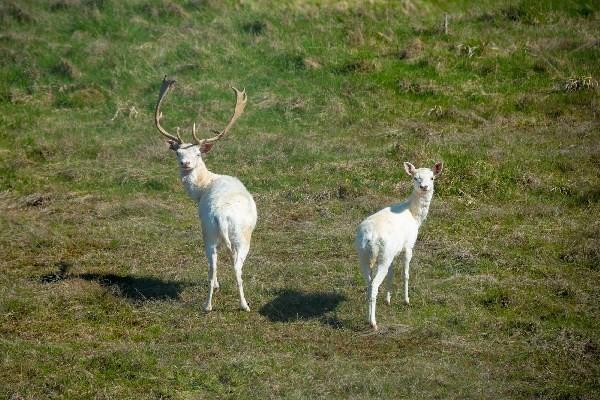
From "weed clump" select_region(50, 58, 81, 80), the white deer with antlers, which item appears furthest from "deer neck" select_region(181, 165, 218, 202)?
"weed clump" select_region(50, 58, 81, 80)

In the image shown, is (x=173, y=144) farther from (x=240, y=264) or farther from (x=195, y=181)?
(x=240, y=264)

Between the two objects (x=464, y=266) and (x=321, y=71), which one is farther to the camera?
(x=321, y=71)

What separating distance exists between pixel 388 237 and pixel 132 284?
4.15 meters

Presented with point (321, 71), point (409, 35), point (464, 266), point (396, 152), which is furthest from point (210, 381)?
point (409, 35)

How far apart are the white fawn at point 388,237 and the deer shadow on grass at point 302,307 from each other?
0.65 meters

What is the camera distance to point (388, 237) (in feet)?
36.9

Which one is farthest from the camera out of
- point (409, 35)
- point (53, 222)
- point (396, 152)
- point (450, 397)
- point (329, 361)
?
point (409, 35)

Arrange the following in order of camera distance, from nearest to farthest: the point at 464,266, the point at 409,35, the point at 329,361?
the point at 329,361
the point at 464,266
the point at 409,35

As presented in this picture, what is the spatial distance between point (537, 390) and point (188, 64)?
1477 centimetres

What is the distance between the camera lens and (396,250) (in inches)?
455

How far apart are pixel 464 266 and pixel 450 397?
13.0 feet

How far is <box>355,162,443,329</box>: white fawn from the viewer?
36.6 feet

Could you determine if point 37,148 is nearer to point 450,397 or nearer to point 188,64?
point 188,64

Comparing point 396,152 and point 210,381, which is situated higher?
point 210,381
